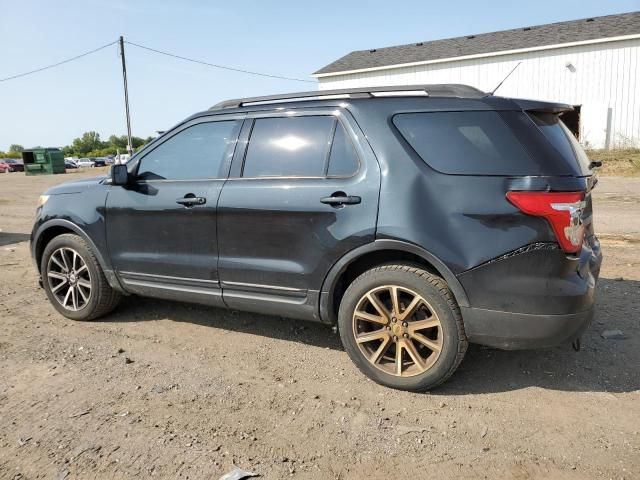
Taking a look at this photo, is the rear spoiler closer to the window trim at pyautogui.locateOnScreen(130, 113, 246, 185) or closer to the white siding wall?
the window trim at pyautogui.locateOnScreen(130, 113, 246, 185)

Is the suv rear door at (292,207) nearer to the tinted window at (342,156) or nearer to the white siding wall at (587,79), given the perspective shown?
the tinted window at (342,156)

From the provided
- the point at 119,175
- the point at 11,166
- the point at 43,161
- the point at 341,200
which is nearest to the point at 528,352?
Result: the point at 341,200

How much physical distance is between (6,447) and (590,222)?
12.3ft

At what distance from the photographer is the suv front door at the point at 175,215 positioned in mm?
3957

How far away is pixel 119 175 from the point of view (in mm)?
4215

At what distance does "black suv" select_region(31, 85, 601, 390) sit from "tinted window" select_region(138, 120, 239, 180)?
13 millimetres

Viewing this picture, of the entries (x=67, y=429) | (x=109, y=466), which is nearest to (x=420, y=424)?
(x=109, y=466)

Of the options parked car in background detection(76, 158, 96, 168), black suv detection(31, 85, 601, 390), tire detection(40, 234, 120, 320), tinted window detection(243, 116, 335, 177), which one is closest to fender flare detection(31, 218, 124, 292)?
tire detection(40, 234, 120, 320)

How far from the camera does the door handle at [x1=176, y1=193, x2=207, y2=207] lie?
3.91m

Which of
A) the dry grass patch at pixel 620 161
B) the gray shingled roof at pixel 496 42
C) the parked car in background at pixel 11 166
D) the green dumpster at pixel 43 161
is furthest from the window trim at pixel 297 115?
the parked car in background at pixel 11 166

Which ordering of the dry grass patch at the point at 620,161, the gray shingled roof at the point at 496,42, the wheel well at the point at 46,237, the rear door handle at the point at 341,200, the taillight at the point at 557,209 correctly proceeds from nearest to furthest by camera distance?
the taillight at the point at 557,209, the rear door handle at the point at 341,200, the wheel well at the point at 46,237, the dry grass patch at the point at 620,161, the gray shingled roof at the point at 496,42

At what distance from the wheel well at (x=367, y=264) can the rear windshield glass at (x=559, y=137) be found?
1.04 metres

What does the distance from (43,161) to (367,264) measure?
3903 centimetres

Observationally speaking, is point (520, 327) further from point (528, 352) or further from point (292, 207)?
point (292, 207)
